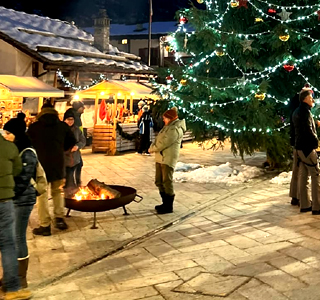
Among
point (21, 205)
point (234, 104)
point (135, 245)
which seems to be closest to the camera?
point (21, 205)

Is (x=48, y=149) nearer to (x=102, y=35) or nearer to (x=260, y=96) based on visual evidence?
(x=260, y=96)

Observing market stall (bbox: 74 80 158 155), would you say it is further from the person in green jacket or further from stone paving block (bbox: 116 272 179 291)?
stone paving block (bbox: 116 272 179 291)

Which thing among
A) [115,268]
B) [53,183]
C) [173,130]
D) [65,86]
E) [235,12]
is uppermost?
[235,12]

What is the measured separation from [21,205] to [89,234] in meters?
2.13

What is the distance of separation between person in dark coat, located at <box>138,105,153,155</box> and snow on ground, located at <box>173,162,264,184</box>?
189 inches

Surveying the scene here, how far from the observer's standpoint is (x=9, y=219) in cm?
435

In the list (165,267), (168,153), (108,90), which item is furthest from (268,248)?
(108,90)

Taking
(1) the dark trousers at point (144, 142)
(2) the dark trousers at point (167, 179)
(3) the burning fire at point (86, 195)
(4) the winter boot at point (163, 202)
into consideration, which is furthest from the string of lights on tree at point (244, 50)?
(3) the burning fire at point (86, 195)

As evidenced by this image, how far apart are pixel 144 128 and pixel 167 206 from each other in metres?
8.51

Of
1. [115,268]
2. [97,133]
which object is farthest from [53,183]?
[97,133]

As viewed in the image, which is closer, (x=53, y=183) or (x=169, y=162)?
(x=53, y=183)

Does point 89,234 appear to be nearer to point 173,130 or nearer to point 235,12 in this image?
point 173,130

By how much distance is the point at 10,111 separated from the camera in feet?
44.9

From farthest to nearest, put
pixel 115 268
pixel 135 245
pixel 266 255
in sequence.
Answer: pixel 135 245 < pixel 266 255 < pixel 115 268
